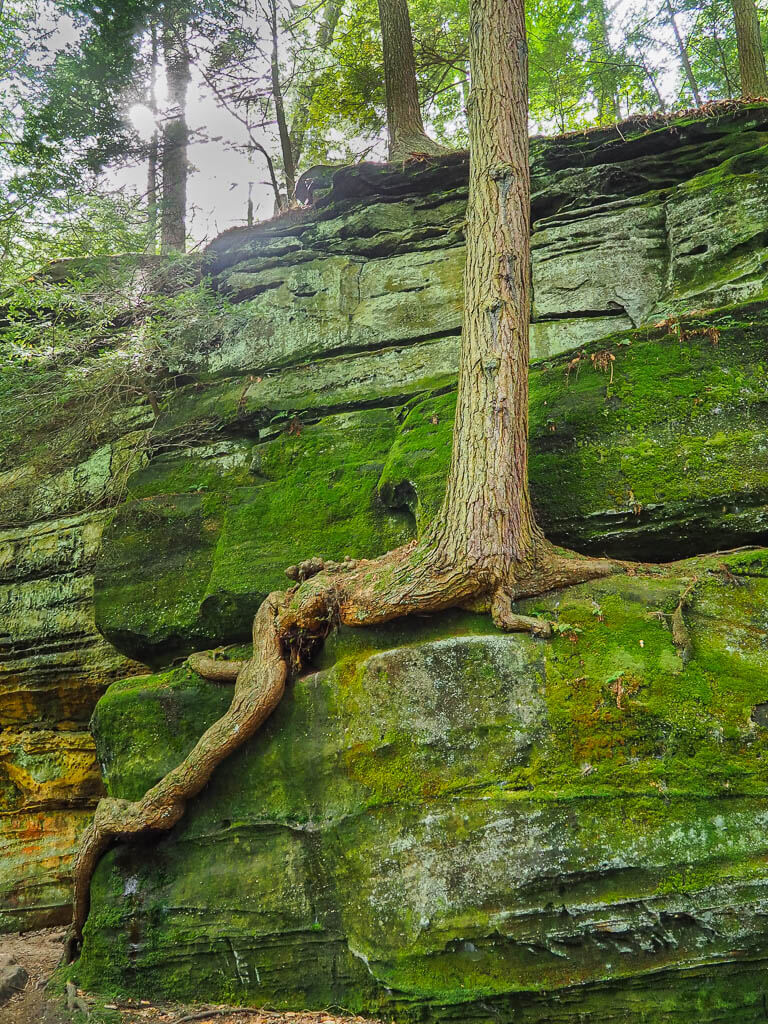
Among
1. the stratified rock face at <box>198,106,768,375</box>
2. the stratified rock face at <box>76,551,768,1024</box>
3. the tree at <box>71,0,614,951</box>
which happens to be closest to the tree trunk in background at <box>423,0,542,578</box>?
the tree at <box>71,0,614,951</box>

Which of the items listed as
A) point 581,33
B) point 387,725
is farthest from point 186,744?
point 581,33

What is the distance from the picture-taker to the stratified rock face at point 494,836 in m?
4.42

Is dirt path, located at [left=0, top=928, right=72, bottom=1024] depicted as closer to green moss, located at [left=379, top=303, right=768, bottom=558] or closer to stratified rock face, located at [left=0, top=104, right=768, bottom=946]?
stratified rock face, located at [left=0, top=104, right=768, bottom=946]

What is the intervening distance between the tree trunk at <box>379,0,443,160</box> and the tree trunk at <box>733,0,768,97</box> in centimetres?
541

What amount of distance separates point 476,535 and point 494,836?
7.58 feet

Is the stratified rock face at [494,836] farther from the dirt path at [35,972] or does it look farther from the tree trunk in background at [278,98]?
the tree trunk in background at [278,98]

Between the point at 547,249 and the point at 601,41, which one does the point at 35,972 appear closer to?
the point at 547,249

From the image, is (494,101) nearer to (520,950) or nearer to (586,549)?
(586,549)

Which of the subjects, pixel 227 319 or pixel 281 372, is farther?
pixel 227 319

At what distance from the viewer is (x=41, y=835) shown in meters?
8.81

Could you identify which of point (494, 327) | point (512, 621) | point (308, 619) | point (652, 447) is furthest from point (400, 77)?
point (512, 621)

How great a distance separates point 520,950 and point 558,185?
1017cm

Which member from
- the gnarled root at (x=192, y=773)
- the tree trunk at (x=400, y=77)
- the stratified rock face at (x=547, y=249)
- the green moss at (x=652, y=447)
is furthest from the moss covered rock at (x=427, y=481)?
the tree trunk at (x=400, y=77)

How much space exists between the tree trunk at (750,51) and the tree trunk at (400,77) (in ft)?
17.8
